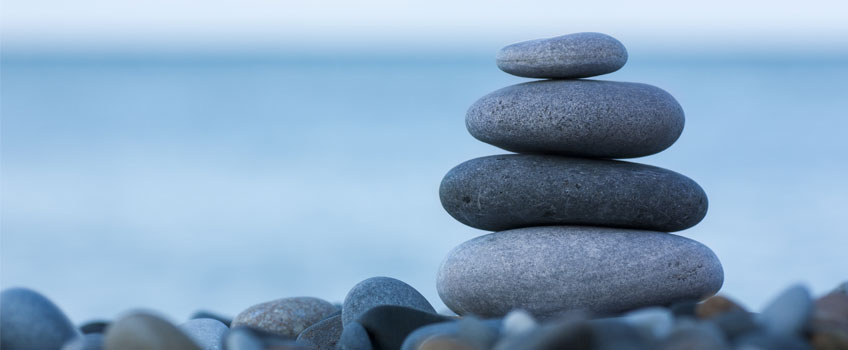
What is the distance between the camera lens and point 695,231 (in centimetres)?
1340

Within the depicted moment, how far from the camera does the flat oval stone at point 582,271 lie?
5.00 m

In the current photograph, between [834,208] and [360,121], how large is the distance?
15.3m

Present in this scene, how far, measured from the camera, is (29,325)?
3641 mm

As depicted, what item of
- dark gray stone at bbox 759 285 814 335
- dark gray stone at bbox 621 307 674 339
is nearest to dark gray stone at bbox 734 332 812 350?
dark gray stone at bbox 759 285 814 335

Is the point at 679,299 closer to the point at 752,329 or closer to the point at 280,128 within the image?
the point at 752,329

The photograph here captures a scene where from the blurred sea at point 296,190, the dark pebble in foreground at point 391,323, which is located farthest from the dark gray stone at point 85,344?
the blurred sea at point 296,190

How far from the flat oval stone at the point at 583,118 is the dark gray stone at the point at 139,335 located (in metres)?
2.41

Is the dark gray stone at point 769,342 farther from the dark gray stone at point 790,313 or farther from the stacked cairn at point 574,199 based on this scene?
the stacked cairn at point 574,199

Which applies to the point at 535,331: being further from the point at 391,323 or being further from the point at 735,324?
the point at 391,323

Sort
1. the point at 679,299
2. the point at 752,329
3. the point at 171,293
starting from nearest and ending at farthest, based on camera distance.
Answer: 1. the point at 752,329
2. the point at 679,299
3. the point at 171,293

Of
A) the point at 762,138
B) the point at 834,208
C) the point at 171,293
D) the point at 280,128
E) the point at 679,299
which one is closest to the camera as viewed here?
the point at 679,299

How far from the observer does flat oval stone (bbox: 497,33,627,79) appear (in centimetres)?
523

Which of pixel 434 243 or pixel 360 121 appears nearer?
pixel 434 243

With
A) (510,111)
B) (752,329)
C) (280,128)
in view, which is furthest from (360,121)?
(752,329)
